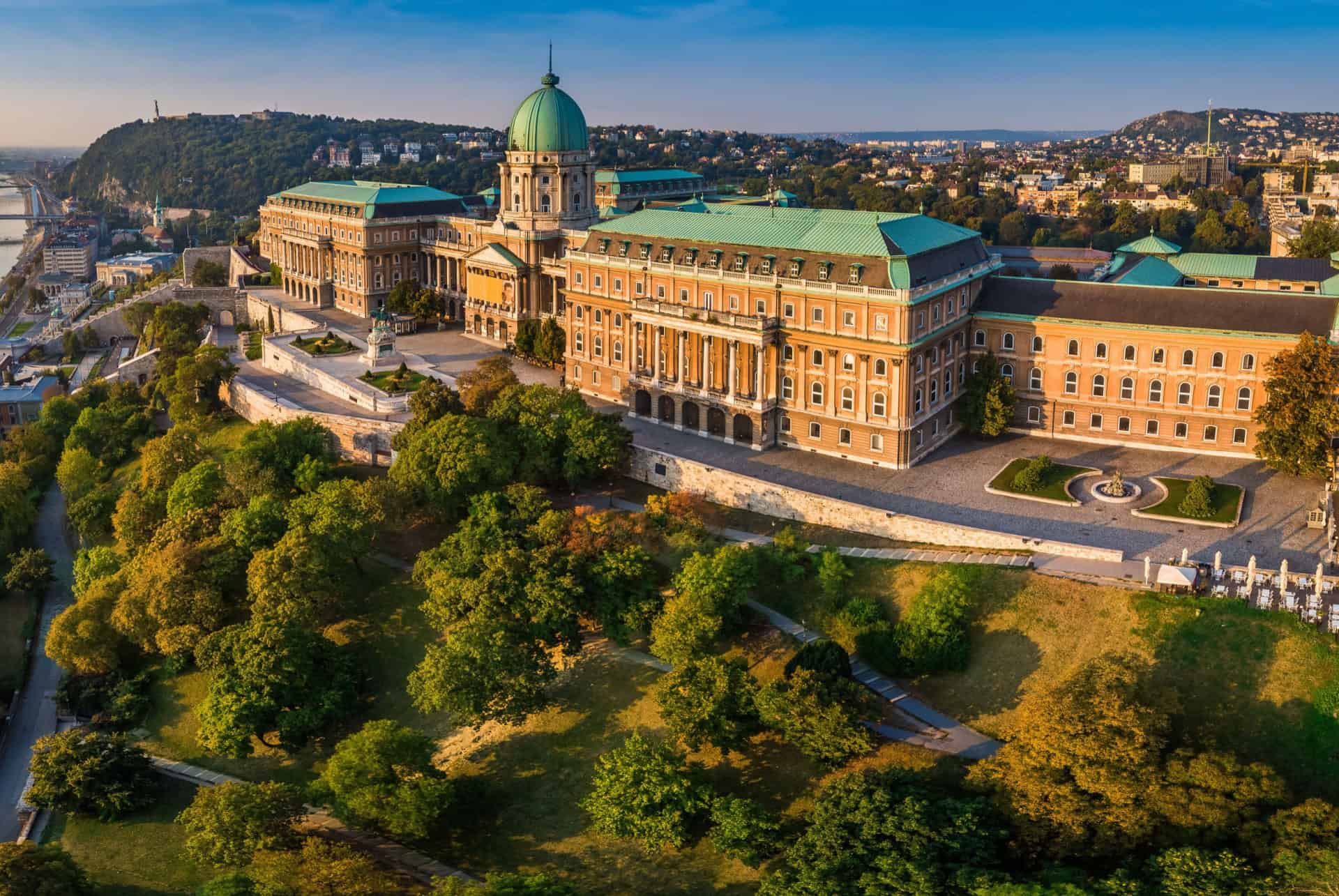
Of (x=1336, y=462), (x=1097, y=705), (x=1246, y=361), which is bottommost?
(x=1097, y=705)

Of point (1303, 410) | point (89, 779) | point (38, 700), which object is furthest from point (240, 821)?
point (1303, 410)

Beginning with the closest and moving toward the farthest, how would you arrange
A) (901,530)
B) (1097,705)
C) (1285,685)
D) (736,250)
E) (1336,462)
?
(1097,705), (1285,685), (901,530), (1336,462), (736,250)

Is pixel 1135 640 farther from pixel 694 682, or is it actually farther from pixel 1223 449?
pixel 1223 449

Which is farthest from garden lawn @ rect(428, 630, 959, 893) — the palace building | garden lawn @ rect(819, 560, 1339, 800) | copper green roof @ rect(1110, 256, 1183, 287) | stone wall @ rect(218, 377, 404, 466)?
copper green roof @ rect(1110, 256, 1183, 287)

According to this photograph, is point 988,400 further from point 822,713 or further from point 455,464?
point 822,713

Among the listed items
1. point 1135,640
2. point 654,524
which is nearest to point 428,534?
point 654,524

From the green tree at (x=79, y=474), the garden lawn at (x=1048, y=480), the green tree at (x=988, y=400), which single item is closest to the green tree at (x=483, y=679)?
the garden lawn at (x=1048, y=480)
